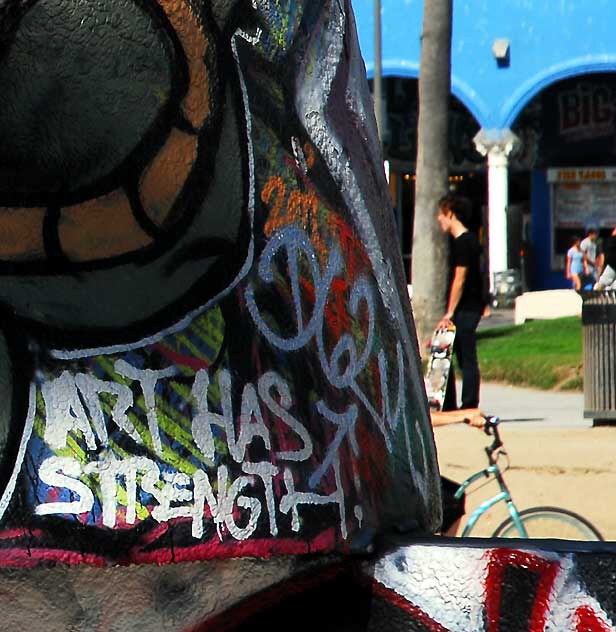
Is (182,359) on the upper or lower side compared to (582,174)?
lower

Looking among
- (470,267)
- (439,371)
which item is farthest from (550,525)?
(470,267)

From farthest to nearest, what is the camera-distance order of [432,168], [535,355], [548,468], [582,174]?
[582,174] < [535,355] < [432,168] < [548,468]

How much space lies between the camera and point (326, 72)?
8.11 ft

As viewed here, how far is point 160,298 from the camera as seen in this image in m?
2.22

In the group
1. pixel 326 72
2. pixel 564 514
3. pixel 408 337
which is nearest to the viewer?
pixel 326 72

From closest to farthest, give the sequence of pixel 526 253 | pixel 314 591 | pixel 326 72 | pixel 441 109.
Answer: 1. pixel 314 591
2. pixel 326 72
3. pixel 441 109
4. pixel 526 253

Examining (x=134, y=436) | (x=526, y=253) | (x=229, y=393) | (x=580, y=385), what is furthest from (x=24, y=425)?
(x=526, y=253)

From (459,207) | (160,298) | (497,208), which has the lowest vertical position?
(160,298)

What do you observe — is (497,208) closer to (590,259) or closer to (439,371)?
(590,259)

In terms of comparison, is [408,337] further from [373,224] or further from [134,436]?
[134,436]

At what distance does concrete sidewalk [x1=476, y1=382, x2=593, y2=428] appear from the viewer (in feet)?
36.9

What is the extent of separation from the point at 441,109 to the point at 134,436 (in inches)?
494

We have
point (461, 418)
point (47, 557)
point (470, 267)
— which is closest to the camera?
point (47, 557)

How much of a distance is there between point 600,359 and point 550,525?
3905 millimetres
